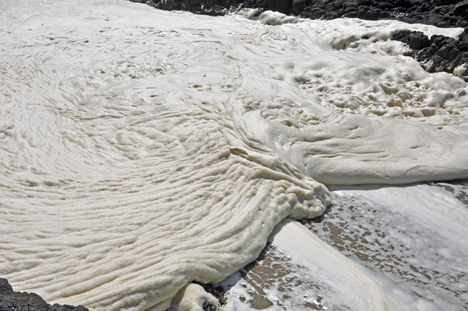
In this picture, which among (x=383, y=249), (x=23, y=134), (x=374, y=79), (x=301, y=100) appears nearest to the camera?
(x=383, y=249)

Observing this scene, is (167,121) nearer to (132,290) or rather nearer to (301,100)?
(301,100)

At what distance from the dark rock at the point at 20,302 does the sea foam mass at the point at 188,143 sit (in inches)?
13.0

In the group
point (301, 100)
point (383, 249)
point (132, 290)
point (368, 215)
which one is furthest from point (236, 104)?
point (132, 290)

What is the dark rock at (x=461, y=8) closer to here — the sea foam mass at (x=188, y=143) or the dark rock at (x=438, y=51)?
the sea foam mass at (x=188, y=143)

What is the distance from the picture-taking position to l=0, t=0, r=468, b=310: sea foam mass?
2174 mm

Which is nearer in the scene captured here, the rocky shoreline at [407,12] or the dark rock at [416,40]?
Answer: the rocky shoreline at [407,12]

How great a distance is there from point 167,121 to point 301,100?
1507mm

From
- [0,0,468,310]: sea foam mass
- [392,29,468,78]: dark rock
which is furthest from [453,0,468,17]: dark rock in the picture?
[392,29,468,78]: dark rock

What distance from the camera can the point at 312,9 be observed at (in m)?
6.89

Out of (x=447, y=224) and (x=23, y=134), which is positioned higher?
(x=447, y=224)

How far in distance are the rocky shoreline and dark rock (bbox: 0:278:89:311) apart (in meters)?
4.92

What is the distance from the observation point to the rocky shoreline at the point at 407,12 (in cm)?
470

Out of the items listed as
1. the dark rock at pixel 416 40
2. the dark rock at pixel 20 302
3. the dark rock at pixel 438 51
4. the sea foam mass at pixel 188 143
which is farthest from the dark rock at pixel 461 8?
the dark rock at pixel 20 302

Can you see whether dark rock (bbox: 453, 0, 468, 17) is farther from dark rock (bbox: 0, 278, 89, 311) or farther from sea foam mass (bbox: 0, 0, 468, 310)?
dark rock (bbox: 0, 278, 89, 311)
